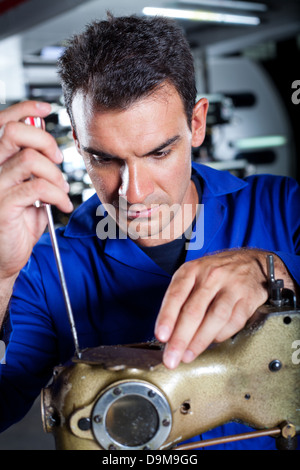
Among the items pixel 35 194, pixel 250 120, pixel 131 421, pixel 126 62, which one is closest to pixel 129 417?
pixel 131 421

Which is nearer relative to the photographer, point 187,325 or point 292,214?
point 187,325

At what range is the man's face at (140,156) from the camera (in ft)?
4.02

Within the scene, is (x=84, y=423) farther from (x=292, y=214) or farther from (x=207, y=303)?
(x=292, y=214)

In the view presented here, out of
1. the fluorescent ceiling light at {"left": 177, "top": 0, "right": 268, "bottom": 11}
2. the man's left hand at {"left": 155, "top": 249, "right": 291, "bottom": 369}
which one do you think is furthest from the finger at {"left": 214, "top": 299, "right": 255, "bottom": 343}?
the fluorescent ceiling light at {"left": 177, "top": 0, "right": 268, "bottom": 11}

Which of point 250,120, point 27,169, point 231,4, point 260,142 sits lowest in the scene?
point 260,142

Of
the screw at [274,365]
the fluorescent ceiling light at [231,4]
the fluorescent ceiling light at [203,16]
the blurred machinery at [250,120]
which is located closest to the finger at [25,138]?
the screw at [274,365]

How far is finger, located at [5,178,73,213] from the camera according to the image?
943mm

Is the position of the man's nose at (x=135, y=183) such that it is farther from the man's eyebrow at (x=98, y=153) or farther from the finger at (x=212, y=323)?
the finger at (x=212, y=323)

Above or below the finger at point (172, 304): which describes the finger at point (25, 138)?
above

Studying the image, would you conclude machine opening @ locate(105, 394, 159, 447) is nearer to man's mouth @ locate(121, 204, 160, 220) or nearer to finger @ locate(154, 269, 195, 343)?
finger @ locate(154, 269, 195, 343)

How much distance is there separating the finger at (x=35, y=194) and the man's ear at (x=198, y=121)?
684 millimetres

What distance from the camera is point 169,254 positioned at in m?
1.53

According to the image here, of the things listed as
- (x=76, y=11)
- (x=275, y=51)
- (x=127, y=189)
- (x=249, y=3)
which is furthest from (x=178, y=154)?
(x=275, y=51)

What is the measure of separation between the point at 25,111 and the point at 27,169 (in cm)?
11
